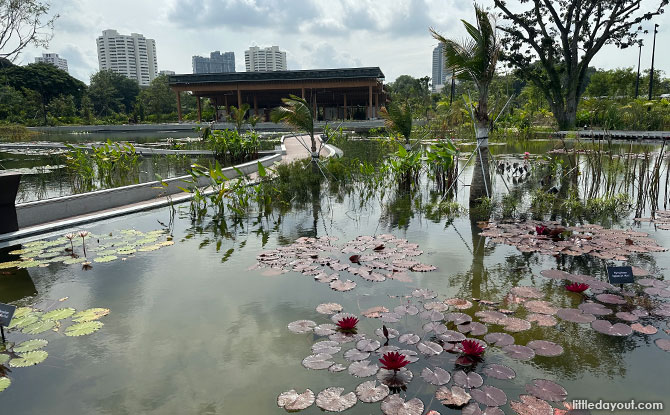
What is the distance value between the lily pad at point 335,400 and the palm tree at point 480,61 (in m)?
5.43

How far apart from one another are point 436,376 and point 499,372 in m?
0.40

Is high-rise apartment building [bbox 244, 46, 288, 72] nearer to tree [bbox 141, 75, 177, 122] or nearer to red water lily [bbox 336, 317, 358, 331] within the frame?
tree [bbox 141, 75, 177, 122]

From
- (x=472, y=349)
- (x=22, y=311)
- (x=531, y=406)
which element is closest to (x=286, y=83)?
(x=22, y=311)

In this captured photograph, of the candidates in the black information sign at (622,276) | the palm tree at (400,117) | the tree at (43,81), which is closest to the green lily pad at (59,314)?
the black information sign at (622,276)

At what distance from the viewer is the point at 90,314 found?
3.38 meters

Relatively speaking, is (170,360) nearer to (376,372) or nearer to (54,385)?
(54,385)

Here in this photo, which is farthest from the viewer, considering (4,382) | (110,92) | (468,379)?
(110,92)

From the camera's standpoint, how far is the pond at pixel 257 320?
243 cm

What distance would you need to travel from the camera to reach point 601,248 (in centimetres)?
467

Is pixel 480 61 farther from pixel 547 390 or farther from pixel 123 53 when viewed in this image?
pixel 123 53

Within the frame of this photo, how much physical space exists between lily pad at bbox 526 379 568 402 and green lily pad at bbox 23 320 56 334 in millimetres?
3429

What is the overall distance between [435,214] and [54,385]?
216 inches

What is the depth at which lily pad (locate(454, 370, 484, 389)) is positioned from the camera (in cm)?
236

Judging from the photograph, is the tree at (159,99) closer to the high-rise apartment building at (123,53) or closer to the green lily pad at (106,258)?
the green lily pad at (106,258)
